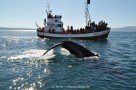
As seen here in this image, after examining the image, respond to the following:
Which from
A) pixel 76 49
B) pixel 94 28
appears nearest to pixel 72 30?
pixel 94 28

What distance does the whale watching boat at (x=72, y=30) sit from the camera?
79500 millimetres

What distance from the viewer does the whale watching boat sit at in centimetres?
7950

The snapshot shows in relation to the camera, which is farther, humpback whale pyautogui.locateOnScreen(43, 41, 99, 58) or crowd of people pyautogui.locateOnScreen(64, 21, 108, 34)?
crowd of people pyautogui.locateOnScreen(64, 21, 108, 34)

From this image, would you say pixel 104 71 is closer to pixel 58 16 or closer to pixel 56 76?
pixel 56 76

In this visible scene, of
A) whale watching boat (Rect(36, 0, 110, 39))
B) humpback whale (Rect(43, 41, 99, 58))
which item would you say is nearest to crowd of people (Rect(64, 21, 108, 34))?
whale watching boat (Rect(36, 0, 110, 39))

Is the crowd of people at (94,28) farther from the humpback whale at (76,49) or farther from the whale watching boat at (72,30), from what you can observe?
the humpback whale at (76,49)

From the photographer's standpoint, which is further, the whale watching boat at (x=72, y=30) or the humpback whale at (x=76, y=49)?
the whale watching boat at (x=72, y=30)

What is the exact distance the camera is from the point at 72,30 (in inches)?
3332

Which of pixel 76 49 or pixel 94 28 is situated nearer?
pixel 76 49

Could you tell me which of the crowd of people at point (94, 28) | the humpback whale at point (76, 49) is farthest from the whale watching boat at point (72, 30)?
the humpback whale at point (76, 49)

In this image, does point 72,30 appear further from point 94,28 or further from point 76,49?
point 76,49

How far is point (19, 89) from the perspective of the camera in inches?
591

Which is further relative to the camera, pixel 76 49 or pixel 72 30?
pixel 72 30

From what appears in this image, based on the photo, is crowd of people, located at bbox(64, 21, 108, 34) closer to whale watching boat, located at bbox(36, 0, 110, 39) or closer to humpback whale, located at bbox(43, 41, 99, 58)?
whale watching boat, located at bbox(36, 0, 110, 39)
